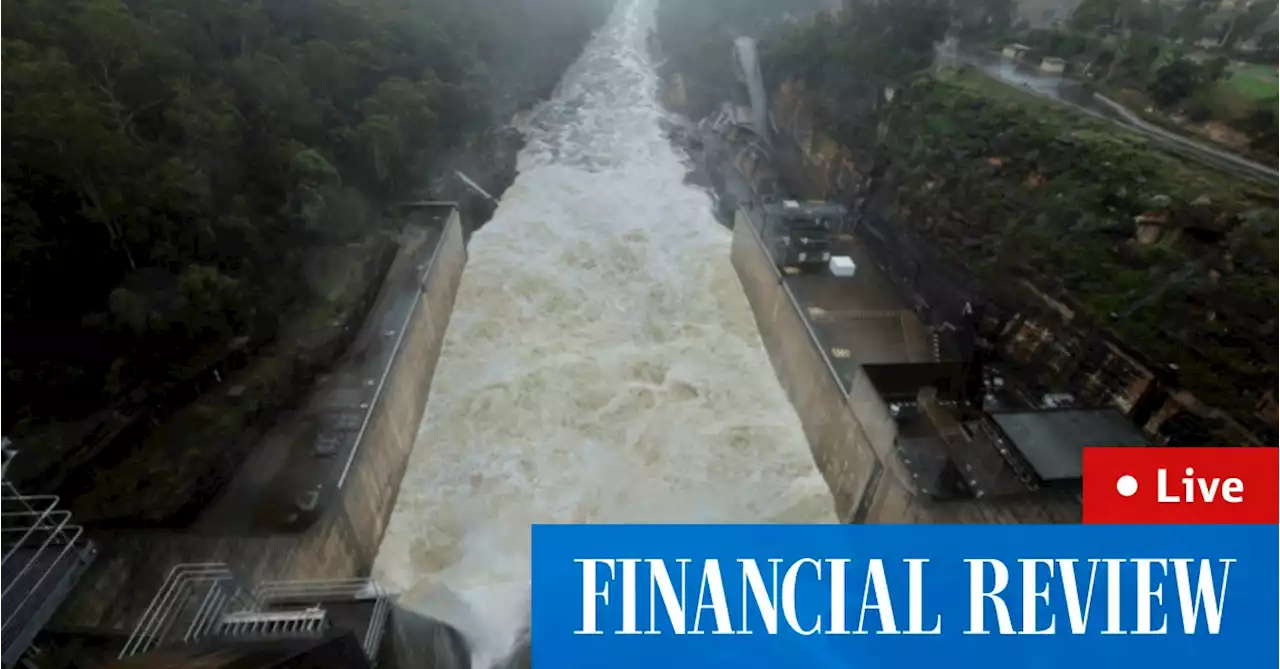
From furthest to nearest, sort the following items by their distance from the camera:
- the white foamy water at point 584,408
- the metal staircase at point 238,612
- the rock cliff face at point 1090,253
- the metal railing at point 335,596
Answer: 1. the white foamy water at point 584,408
2. the rock cliff face at point 1090,253
3. the metal railing at point 335,596
4. the metal staircase at point 238,612

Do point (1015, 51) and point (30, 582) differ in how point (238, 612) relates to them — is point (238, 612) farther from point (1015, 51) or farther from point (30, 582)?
point (1015, 51)

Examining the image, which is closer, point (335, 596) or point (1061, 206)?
point (335, 596)

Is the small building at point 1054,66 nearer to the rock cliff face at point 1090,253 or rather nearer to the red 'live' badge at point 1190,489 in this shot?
the rock cliff face at point 1090,253

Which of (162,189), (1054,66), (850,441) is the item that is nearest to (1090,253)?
(850,441)

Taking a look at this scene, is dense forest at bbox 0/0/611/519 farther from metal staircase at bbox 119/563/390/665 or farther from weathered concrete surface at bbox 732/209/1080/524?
weathered concrete surface at bbox 732/209/1080/524

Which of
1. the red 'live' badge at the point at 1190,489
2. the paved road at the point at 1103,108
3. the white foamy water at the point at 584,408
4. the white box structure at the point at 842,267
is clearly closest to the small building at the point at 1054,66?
the paved road at the point at 1103,108

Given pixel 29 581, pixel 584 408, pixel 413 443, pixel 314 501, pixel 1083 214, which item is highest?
pixel 1083 214

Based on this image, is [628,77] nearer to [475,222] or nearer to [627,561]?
[475,222]

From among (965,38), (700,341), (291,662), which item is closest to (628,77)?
(965,38)
